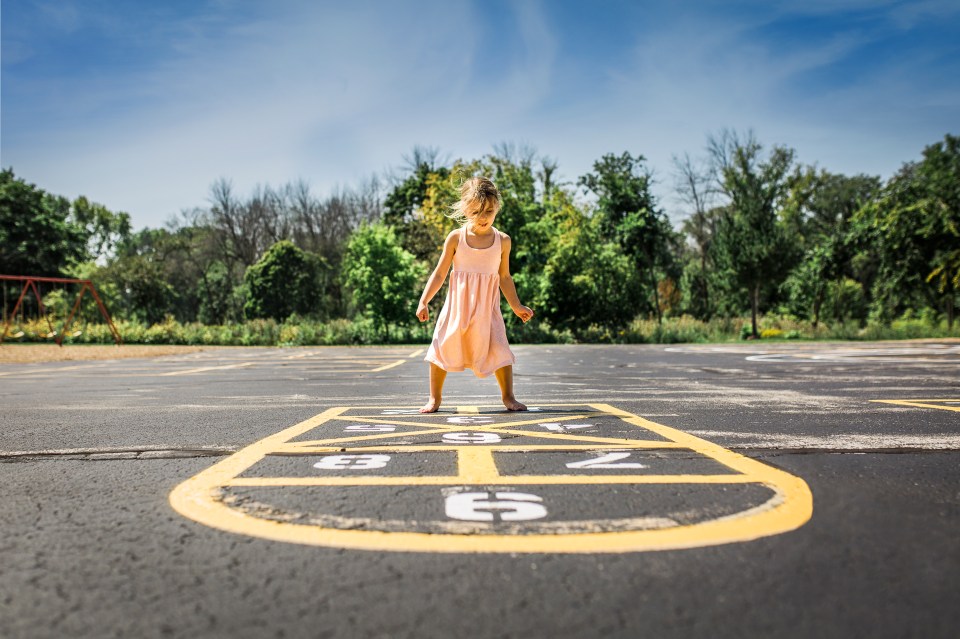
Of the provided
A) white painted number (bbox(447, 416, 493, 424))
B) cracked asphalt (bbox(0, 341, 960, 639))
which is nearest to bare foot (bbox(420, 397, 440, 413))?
white painted number (bbox(447, 416, 493, 424))

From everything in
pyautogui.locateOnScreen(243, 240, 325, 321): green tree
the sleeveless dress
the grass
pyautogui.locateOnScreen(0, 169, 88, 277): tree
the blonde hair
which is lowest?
the grass

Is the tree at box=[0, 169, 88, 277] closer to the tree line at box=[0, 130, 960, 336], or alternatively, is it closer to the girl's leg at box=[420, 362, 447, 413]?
the tree line at box=[0, 130, 960, 336]

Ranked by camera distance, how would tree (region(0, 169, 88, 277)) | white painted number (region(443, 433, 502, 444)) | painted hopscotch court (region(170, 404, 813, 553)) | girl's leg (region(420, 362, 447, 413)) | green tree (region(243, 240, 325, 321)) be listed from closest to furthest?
painted hopscotch court (region(170, 404, 813, 553)) < white painted number (region(443, 433, 502, 444)) < girl's leg (region(420, 362, 447, 413)) < tree (region(0, 169, 88, 277)) < green tree (region(243, 240, 325, 321))

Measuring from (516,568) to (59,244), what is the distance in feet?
182

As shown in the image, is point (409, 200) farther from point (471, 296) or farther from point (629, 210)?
point (471, 296)

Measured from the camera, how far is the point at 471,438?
4156 millimetres

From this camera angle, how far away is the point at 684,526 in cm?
223

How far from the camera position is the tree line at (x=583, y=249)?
33.0 m

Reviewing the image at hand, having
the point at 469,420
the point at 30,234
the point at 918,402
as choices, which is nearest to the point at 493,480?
the point at 469,420

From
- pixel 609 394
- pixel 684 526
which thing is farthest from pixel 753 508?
pixel 609 394

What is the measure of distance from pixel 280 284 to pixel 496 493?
49.7 metres

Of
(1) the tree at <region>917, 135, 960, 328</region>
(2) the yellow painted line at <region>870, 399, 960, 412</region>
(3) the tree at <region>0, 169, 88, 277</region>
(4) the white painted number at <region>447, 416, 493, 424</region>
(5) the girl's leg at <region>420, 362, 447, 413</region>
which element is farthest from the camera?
(3) the tree at <region>0, 169, 88, 277</region>

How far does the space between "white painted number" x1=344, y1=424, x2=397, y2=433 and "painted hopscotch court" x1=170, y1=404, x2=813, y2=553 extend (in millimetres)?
187

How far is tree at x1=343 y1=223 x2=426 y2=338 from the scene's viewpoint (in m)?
33.4
